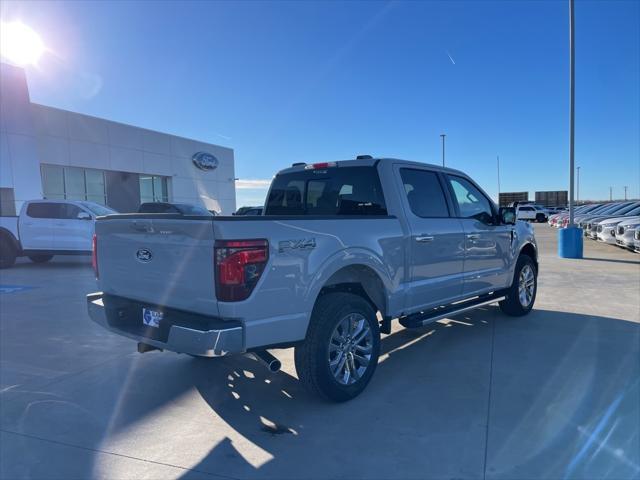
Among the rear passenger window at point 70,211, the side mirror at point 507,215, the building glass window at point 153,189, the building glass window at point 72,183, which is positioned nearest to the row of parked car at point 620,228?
the side mirror at point 507,215

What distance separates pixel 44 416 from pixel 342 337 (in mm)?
2446

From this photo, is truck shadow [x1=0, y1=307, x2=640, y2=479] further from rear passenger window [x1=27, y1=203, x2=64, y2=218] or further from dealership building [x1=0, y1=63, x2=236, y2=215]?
dealership building [x1=0, y1=63, x2=236, y2=215]

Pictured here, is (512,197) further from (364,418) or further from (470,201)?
(364,418)

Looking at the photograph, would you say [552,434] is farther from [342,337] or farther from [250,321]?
[250,321]

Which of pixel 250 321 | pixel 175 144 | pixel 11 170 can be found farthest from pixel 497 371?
pixel 175 144

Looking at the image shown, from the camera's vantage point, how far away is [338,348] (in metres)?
3.69

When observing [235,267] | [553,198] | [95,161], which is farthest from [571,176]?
[553,198]

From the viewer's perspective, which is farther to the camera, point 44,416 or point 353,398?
point 353,398

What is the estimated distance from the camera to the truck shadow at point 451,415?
Result: 2805mm

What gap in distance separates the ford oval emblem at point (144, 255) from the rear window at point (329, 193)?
1.93 metres

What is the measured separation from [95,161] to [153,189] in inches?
189

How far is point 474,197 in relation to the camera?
562 centimetres

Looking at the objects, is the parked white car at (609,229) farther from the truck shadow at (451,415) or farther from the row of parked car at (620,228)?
the truck shadow at (451,415)

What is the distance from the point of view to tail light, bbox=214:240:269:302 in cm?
291
